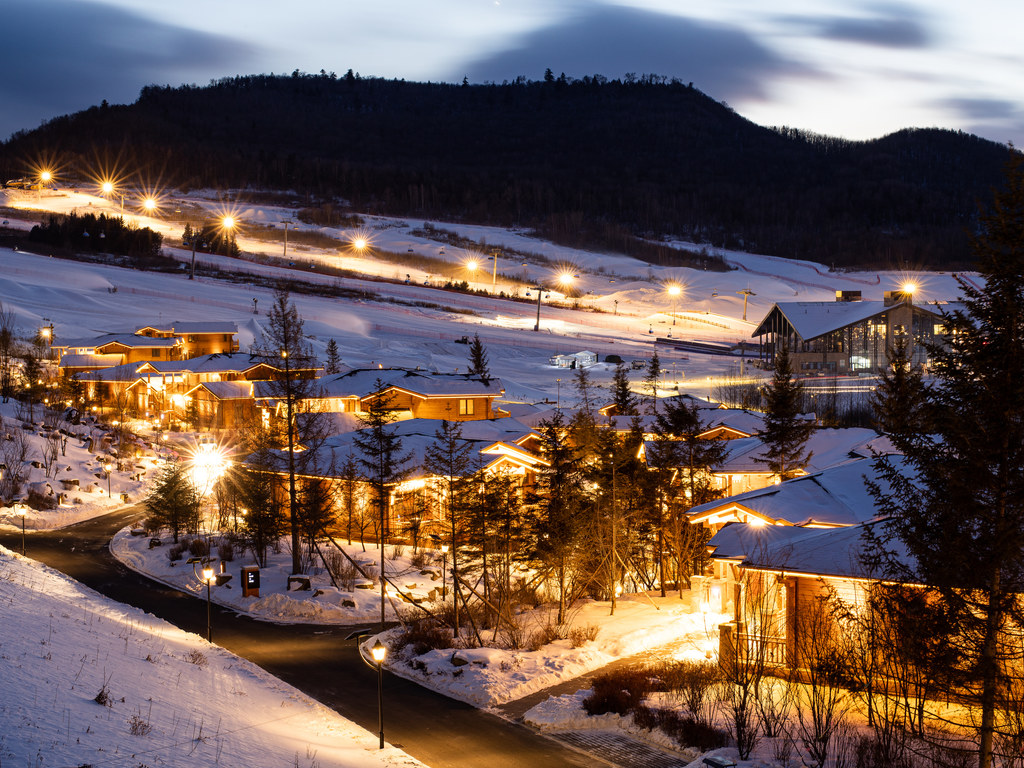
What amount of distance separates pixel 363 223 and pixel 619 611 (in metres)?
137

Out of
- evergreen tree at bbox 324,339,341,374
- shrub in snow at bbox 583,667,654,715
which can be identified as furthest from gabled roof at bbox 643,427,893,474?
evergreen tree at bbox 324,339,341,374

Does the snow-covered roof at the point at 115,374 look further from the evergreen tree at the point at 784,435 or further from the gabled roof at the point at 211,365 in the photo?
the evergreen tree at the point at 784,435

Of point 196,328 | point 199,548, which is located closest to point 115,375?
point 196,328

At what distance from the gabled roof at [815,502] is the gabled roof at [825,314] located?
4324 centimetres

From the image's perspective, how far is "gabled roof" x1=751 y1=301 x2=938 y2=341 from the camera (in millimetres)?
62469

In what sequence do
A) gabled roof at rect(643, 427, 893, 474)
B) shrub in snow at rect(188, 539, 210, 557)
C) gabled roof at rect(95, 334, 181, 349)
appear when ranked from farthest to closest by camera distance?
gabled roof at rect(95, 334, 181, 349) < gabled roof at rect(643, 427, 893, 474) < shrub in snow at rect(188, 539, 210, 557)

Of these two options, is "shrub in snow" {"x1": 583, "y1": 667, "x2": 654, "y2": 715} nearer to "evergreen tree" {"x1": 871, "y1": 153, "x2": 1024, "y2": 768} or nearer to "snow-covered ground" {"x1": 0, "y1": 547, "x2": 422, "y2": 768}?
"snow-covered ground" {"x1": 0, "y1": 547, "x2": 422, "y2": 768}

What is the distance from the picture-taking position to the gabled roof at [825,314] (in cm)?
6247

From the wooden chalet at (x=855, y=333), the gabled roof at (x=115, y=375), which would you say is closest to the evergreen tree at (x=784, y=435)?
the wooden chalet at (x=855, y=333)

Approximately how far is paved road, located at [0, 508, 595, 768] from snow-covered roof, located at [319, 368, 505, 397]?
17.9m

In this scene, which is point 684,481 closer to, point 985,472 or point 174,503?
point 174,503

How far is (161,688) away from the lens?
1383 cm

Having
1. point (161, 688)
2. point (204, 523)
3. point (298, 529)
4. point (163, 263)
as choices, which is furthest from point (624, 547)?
point (163, 263)

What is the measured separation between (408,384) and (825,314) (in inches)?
1367
